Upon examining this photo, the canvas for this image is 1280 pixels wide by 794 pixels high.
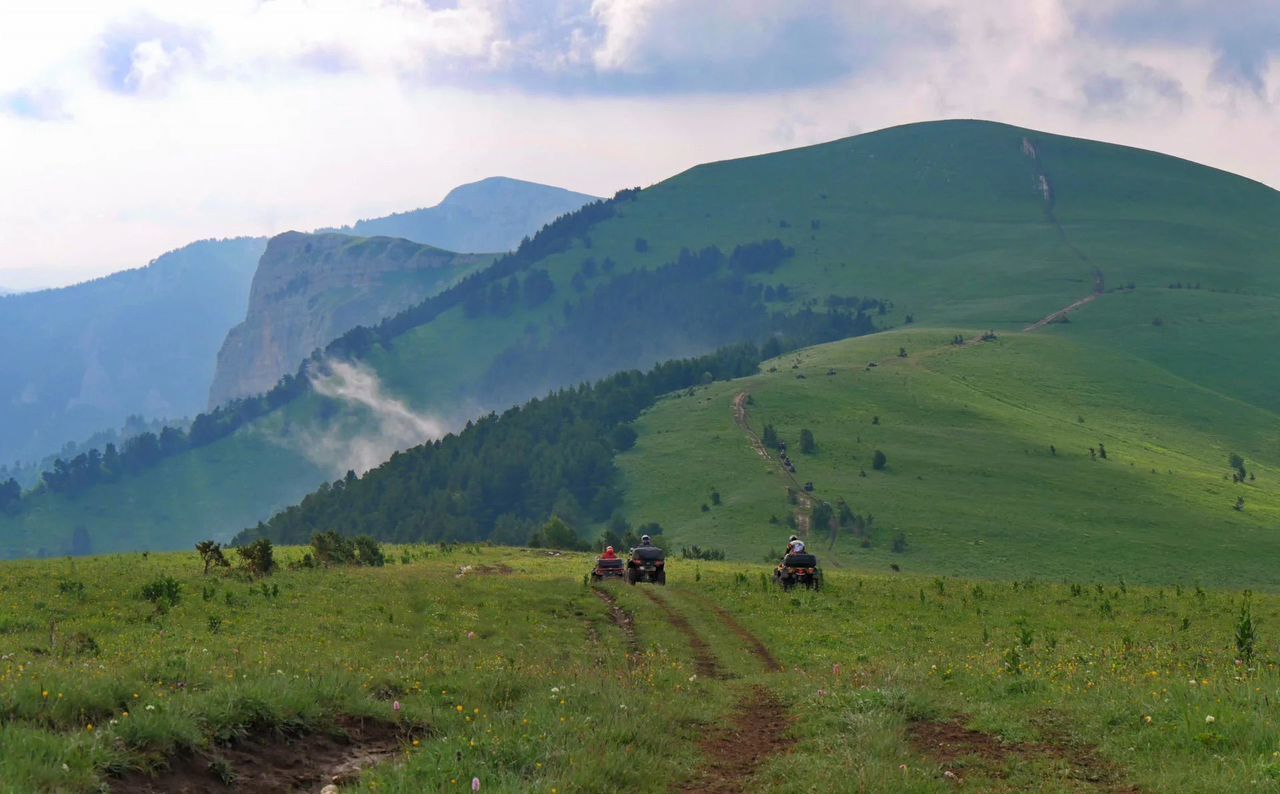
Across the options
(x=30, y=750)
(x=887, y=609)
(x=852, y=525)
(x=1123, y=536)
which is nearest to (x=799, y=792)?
(x=30, y=750)

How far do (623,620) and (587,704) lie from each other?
19667 millimetres

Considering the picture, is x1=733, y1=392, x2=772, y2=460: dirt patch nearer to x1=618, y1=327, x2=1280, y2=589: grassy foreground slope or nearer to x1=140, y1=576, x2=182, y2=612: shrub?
x1=618, y1=327, x2=1280, y2=589: grassy foreground slope

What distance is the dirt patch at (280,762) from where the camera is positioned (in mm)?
14227

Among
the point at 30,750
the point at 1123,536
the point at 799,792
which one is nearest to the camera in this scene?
the point at 30,750

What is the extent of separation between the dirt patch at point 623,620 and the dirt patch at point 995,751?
590 inches

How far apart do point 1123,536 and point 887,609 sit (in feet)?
314

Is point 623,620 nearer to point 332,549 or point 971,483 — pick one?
point 332,549

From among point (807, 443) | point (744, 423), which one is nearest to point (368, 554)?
point (807, 443)

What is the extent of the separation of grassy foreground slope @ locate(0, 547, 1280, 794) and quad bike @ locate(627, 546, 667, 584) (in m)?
15.5

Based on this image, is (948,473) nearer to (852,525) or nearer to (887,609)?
(852,525)

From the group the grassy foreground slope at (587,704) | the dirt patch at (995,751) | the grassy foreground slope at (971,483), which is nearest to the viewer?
the grassy foreground slope at (587,704)

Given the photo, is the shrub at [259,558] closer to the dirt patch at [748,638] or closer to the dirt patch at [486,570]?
the dirt patch at [486,570]

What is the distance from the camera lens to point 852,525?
126625 mm

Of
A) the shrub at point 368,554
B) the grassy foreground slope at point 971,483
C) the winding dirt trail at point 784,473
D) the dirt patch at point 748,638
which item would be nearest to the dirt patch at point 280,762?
the dirt patch at point 748,638
